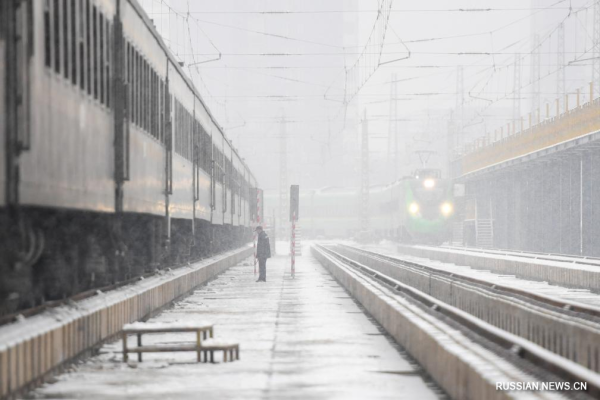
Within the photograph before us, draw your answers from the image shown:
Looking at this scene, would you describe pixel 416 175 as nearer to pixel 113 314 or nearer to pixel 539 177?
pixel 539 177

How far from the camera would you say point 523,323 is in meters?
15.0

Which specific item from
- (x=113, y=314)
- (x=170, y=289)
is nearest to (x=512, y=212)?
(x=170, y=289)

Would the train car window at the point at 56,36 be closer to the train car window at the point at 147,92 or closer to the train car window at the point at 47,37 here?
the train car window at the point at 47,37

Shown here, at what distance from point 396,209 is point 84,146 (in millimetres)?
64669

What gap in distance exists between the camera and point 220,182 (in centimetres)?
3575

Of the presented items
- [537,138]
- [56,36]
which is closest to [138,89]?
[56,36]

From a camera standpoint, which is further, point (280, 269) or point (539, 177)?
point (539, 177)

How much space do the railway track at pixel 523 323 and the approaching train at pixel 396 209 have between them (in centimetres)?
4323

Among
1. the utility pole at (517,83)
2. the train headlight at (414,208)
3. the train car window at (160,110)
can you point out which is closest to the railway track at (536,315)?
the train car window at (160,110)

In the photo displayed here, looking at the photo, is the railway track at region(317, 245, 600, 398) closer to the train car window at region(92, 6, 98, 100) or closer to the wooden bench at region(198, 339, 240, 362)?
the wooden bench at region(198, 339, 240, 362)

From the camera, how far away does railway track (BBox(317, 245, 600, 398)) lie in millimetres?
8412

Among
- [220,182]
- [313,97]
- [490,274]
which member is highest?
[313,97]

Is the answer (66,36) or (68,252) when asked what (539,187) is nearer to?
(68,252)

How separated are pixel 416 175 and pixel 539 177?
1644cm
